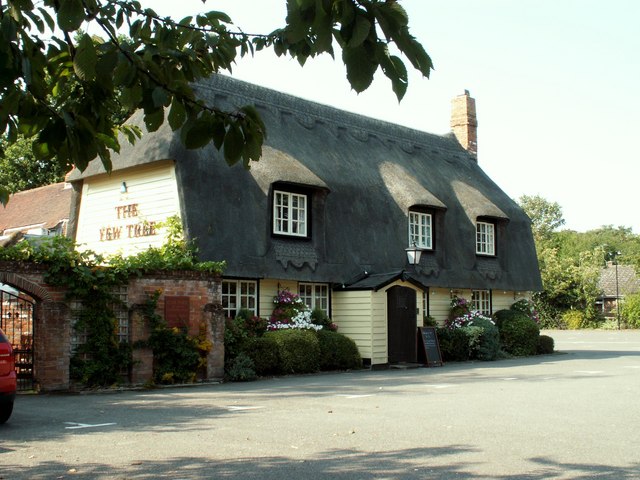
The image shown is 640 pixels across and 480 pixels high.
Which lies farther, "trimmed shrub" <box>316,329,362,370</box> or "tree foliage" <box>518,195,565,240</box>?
"tree foliage" <box>518,195,565,240</box>

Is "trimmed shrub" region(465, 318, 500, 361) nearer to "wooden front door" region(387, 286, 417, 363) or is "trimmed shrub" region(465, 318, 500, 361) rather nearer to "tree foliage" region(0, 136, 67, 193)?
"wooden front door" region(387, 286, 417, 363)

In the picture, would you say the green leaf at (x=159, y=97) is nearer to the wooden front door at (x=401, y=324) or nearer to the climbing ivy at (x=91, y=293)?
the climbing ivy at (x=91, y=293)

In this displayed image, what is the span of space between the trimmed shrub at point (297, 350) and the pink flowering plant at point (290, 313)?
37.9 inches

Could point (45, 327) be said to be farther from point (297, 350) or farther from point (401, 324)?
point (401, 324)

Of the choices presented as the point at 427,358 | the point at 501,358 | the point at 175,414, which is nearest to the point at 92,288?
the point at 175,414

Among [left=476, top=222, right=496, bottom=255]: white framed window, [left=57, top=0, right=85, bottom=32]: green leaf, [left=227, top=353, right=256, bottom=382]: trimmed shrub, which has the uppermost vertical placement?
[left=476, top=222, right=496, bottom=255]: white framed window

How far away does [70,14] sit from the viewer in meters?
4.03

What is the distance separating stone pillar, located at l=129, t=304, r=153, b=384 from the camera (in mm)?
15922

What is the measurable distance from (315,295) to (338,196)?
2924mm

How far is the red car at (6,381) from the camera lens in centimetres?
1016

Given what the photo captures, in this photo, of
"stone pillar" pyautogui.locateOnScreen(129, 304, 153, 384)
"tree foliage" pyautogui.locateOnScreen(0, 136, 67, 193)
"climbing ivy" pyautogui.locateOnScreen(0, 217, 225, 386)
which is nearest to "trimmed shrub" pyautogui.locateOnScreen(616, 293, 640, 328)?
"tree foliage" pyautogui.locateOnScreen(0, 136, 67, 193)

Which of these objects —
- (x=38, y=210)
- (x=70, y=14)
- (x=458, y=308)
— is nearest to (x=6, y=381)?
(x=70, y=14)

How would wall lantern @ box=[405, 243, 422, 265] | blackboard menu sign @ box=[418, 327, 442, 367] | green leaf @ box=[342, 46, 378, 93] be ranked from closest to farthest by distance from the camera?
green leaf @ box=[342, 46, 378, 93] → blackboard menu sign @ box=[418, 327, 442, 367] → wall lantern @ box=[405, 243, 422, 265]

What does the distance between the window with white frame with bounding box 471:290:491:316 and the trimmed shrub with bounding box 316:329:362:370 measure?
8.31m
